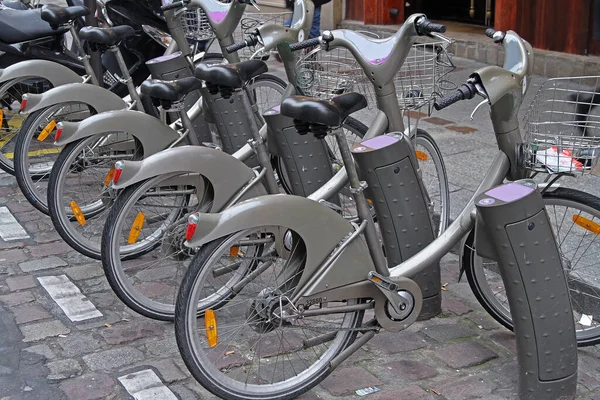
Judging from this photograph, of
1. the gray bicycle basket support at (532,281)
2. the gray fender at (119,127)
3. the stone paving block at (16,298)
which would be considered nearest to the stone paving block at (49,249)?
the stone paving block at (16,298)

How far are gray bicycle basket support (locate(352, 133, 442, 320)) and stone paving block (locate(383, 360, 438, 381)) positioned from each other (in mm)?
379

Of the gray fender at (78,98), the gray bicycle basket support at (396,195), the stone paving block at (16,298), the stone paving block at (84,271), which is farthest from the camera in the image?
the gray fender at (78,98)

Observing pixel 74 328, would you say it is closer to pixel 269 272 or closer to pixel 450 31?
pixel 269 272

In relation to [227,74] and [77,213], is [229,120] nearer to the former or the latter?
[77,213]

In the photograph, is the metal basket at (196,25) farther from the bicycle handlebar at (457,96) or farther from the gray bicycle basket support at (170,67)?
the bicycle handlebar at (457,96)

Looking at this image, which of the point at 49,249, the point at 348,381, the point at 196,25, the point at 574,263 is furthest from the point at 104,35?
the point at 574,263

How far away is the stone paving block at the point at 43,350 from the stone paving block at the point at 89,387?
0.89 ft

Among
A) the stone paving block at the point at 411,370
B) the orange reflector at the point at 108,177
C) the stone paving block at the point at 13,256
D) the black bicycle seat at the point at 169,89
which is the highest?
the black bicycle seat at the point at 169,89

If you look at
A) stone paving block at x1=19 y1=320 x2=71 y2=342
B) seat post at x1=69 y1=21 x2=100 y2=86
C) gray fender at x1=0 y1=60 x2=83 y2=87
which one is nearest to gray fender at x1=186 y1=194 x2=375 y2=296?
stone paving block at x1=19 y1=320 x2=71 y2=342

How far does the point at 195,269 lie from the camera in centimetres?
334

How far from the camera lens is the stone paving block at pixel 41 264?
16.4 ft

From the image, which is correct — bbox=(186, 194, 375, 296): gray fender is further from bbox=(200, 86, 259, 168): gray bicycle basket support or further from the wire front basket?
bbox=(200, 86, 259, 168): gray bicycle basket support

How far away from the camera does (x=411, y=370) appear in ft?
12.5

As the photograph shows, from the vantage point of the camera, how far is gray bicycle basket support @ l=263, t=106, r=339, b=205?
438cm
